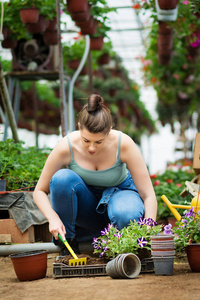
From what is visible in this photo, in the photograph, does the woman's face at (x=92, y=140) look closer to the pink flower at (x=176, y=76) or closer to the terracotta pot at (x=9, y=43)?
the terracotta pot at (x=9, y=43)

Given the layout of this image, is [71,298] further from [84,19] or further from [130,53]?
[130,53]

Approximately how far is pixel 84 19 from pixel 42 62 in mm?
1430

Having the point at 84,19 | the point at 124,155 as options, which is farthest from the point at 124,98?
the point at 124,155

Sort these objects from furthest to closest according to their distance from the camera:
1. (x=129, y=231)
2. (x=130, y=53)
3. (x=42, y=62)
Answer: (x=130, y=53), (x=42, y=62), (x=129, y=231)

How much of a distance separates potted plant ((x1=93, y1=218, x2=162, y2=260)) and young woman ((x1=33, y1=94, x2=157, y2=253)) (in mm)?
→ 136

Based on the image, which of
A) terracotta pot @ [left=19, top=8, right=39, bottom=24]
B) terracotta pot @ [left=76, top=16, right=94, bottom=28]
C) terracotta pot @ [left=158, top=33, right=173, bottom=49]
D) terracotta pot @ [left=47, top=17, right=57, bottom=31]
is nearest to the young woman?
terracotta pot @ [left=76, top=16, right=94, bottom=28]

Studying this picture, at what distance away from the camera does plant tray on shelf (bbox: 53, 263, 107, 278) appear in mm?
2289

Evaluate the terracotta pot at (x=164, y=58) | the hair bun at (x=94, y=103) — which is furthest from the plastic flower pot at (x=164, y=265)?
the terracotta pot at (x=164, y=58)

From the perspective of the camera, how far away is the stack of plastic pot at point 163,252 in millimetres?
2186

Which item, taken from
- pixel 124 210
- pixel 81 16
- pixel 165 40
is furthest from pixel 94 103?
pixel 165 40

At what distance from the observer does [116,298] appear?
171 cm

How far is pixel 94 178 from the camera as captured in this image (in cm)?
262

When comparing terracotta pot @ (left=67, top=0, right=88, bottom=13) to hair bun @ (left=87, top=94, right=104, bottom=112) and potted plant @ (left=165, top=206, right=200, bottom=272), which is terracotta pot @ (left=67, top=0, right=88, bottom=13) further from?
potted plant @ (left=165, top=206, right=200, bottom=272)

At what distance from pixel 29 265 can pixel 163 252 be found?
2.12ft
